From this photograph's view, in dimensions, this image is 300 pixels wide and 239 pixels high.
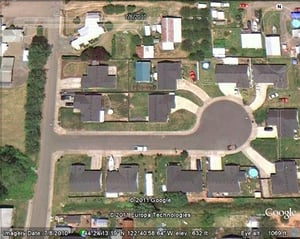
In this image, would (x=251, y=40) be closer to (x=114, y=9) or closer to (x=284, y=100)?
(x=284, y=100)

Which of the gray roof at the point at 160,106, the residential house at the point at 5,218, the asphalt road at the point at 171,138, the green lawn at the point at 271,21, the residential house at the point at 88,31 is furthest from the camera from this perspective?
the green lawn at the point at 271,21

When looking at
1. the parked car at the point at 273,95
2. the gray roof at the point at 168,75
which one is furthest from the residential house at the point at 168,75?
the parked car at the point at 273,95

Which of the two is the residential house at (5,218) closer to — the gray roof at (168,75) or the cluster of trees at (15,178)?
the cluster of trees at (15,178)

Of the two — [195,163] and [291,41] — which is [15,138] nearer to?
[195,163]

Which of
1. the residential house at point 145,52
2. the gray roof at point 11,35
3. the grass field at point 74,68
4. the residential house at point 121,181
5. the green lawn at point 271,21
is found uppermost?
the green lawn at point 271,21

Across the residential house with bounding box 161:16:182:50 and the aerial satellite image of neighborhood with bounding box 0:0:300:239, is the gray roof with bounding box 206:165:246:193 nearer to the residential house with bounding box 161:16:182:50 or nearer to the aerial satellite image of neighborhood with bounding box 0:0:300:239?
the aerial satellite image of neighborhood with bounding box 0:0:300:239
